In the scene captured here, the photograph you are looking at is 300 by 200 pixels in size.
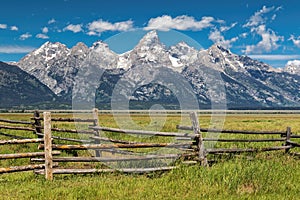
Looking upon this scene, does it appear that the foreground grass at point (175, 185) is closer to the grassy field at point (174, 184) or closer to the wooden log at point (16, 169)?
the grassy field at point (174, 184)

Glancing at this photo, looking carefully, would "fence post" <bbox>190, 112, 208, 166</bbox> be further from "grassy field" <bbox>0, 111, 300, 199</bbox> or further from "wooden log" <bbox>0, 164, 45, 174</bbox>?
"wooden log" <bbox>0, 164, 45, 174</bbox>

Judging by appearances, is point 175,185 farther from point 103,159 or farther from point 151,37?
point 151,37

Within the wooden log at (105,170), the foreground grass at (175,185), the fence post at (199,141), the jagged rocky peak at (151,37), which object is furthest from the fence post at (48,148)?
the jagged rocky peak at (151,37)

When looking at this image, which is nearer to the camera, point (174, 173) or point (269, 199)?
point (269, 199)

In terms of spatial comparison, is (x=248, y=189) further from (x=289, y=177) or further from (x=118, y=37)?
(x=118, y=37)

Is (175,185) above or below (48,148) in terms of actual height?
below

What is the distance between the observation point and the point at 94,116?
15.9 meters

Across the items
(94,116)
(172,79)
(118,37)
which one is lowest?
(94,116)

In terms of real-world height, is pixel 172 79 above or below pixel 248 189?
above

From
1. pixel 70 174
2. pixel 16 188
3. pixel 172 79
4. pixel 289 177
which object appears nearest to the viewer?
pixel 16 188

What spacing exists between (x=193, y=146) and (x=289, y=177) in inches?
122

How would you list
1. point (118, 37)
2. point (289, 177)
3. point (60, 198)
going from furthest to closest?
1. point (118, 37)
2. point (289, 177)
3. point (60, 198)

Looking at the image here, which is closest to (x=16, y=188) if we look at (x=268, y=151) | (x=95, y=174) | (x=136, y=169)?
(x=95, y=174)

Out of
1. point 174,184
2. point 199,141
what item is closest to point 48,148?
point 174,184
